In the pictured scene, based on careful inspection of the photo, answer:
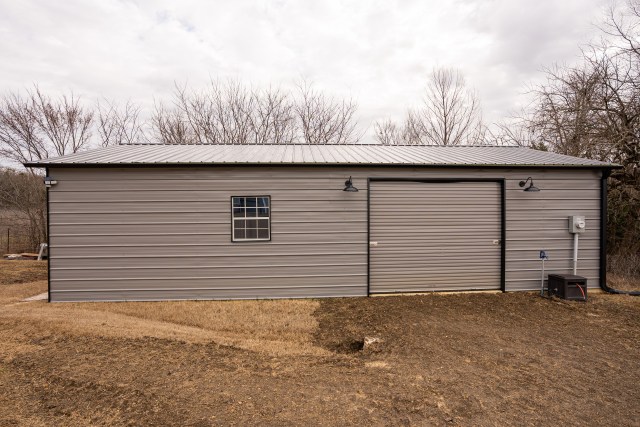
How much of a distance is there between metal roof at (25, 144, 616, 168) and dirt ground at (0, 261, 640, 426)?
2.87 meters

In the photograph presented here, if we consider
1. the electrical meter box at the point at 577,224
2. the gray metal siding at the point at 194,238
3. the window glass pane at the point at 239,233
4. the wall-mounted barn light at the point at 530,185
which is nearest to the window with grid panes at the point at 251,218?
the window glass pane at the point at 239,233

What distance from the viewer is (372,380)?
3375mm

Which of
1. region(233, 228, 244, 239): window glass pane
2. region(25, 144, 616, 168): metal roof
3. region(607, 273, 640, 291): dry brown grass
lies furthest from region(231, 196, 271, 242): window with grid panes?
region(607, 273, 640, 291): dry brown grass

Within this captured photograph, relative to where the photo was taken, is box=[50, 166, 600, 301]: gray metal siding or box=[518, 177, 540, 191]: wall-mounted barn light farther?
box=[518, 177, 540, 191]: wall-mounted barn light

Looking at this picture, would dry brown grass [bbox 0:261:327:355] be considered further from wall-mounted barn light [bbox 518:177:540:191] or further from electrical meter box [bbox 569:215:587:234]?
electrical meter box [bbox 569:215:587:234]

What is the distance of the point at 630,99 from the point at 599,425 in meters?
11.5

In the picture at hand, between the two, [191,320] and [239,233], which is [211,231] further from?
[191,320]

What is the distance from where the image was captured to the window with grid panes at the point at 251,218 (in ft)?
22.2

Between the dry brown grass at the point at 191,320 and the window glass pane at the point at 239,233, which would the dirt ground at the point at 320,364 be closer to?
the dry brown grass at the point at 191,320

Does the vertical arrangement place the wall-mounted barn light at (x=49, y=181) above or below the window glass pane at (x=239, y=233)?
above

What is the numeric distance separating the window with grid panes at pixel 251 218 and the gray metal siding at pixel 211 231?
0.47 feet

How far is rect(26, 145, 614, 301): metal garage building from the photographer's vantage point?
6.47m

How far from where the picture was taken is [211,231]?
6664 millimetres

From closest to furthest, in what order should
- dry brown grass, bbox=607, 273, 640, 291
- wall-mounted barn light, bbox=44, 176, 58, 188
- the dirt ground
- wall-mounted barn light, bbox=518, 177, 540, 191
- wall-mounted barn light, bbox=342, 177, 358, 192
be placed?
the dirt ground, wall-mounted barn light, bbox=44, 176, 58, 188, wall-mounted barn light, bbox=342, 177, 358, 192, wall-mounted barn light, bbox=518, 177, 540, 191, dry brown grass, bbox=607, 273, 640, 291
